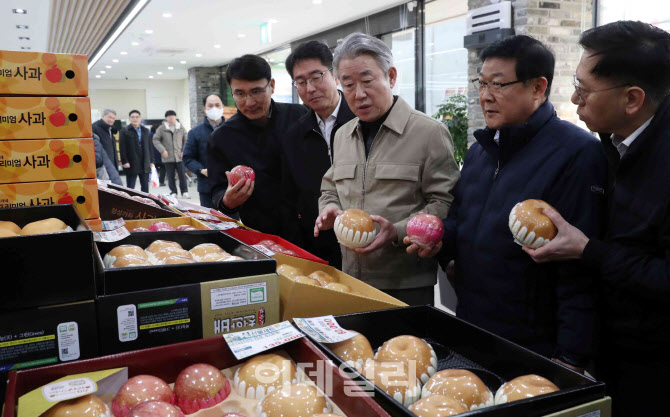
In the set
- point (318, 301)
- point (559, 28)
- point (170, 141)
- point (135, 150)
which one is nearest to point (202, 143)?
point (559, 28)

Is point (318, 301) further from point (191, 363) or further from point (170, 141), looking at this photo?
point (170, 141)

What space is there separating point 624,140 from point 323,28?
32.6ft

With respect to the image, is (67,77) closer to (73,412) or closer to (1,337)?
(1,337)

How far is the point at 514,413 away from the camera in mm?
798

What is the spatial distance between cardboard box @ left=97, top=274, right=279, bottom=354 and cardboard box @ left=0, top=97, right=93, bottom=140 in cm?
53

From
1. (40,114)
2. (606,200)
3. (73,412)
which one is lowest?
(73,412)

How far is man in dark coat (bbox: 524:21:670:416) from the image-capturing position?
1.21m

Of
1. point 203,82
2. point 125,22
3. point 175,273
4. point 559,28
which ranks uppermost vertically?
point 125,22

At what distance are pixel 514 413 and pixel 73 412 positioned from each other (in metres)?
0.73

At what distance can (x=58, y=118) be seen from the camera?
54.2 inches

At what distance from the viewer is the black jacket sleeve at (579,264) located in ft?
4.18

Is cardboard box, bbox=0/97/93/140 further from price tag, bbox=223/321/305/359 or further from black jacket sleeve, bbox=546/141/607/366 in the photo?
black jacket sleeve, bbox=546/141/607/366

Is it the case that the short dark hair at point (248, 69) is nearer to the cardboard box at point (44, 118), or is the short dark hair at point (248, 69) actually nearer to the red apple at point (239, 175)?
the red apple at point (239, 175)

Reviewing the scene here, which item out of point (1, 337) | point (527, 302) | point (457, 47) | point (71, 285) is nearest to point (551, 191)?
point (527, 302)
